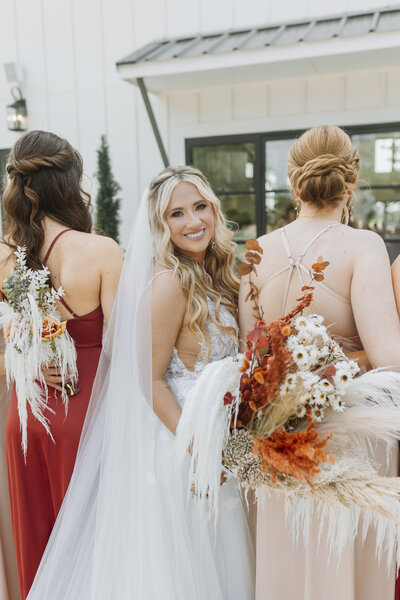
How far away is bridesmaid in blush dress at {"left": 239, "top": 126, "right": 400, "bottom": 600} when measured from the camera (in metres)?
1.53

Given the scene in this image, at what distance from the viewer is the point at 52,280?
6.48 feet

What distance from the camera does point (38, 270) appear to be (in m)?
1.84

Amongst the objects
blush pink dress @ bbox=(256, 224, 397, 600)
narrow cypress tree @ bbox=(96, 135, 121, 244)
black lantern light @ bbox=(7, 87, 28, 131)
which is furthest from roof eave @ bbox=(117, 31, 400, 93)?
blush pink dress @ bbox=(256, 224, 397, 600)

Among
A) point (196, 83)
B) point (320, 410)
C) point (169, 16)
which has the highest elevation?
point (169, 16)

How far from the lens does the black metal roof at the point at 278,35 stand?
11.8ft

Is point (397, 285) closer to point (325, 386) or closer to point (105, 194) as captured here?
point (325, 386)

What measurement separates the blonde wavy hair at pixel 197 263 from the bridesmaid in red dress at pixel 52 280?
234mm

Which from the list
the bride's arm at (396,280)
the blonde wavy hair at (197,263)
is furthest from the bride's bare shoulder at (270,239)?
the bride's arm at (396,280)

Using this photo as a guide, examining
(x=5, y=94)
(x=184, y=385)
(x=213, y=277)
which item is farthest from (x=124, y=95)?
(x=184, y=385)

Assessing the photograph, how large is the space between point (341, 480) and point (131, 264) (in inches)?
42.5

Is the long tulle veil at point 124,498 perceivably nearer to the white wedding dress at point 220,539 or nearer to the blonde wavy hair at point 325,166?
the white wedding dress at point 220,539

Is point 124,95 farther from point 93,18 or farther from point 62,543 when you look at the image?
point 62,543

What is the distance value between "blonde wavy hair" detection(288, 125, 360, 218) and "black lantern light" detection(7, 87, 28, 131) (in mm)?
4706

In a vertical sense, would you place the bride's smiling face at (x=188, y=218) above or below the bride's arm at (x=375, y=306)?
above
